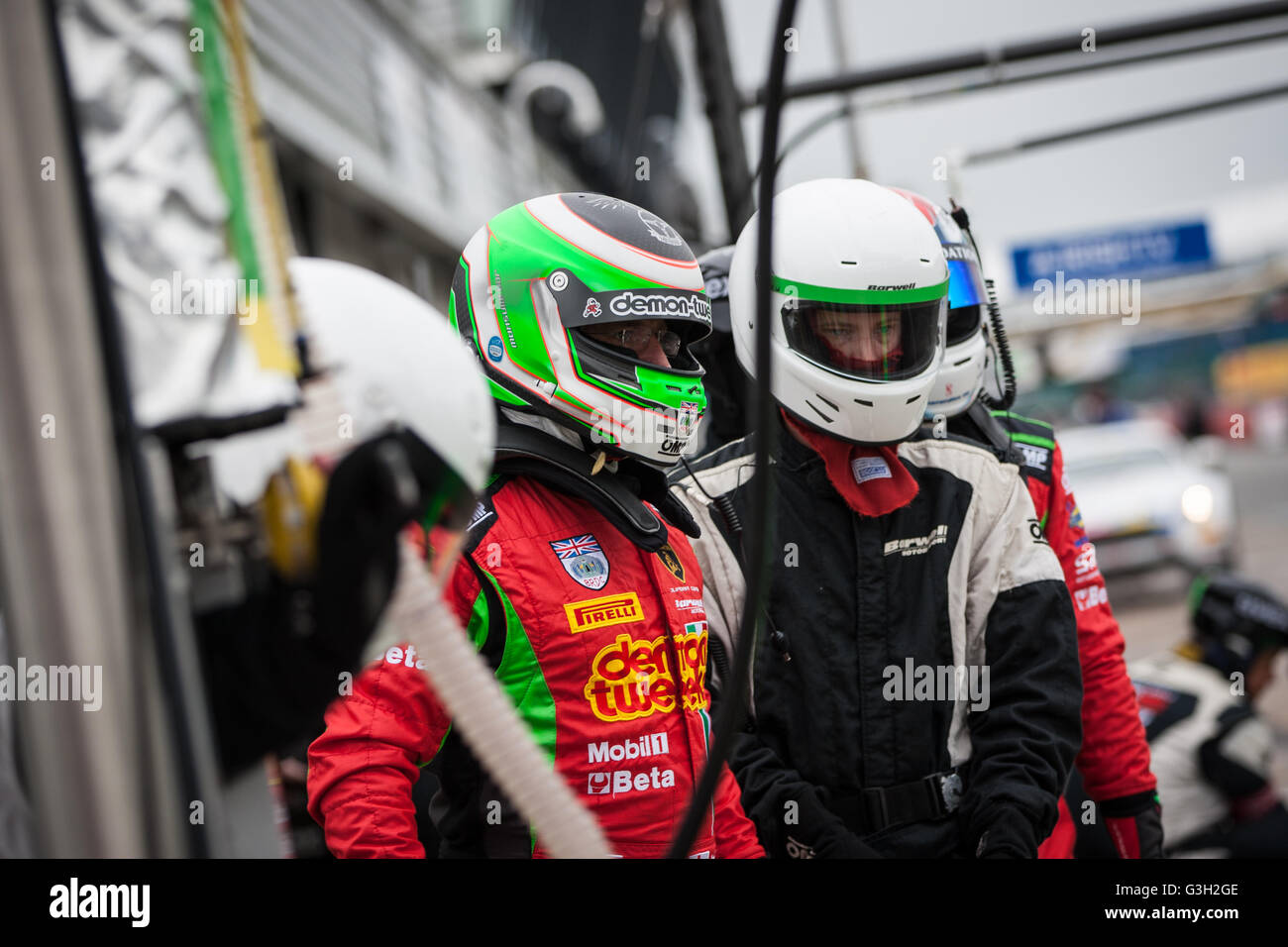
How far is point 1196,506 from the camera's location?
34.5ft

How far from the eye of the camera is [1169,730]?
4.03 meters

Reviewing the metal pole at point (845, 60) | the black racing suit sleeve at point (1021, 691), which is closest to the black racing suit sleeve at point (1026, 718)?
the black racing suit sleeve at point (1021, 691)

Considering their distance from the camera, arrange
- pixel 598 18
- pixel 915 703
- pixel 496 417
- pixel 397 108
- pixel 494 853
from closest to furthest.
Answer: pixel 494 853
pixel 496 417
pixel 915 703
pixel 397 108
pixel 598 18

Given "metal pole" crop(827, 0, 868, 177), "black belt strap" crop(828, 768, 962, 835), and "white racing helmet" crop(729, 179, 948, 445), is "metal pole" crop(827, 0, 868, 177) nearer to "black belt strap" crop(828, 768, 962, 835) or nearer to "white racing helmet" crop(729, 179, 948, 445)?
"white racing helmet" crop(729, 179, 948, 445)

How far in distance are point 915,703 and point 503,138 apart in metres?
11.8

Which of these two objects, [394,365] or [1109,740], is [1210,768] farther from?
[394,365]

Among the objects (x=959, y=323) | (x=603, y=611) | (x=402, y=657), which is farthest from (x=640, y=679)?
(x=959, y=323)

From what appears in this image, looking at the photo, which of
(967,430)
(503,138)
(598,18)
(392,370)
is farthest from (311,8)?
(598,18)

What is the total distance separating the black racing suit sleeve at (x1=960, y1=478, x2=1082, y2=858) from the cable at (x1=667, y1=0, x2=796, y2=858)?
1.21 metres

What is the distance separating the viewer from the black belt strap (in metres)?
2.16

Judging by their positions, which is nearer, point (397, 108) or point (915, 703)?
point (915, 703)

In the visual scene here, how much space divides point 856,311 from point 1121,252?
15288 mm

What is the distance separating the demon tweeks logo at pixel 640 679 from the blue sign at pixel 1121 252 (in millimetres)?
14257
